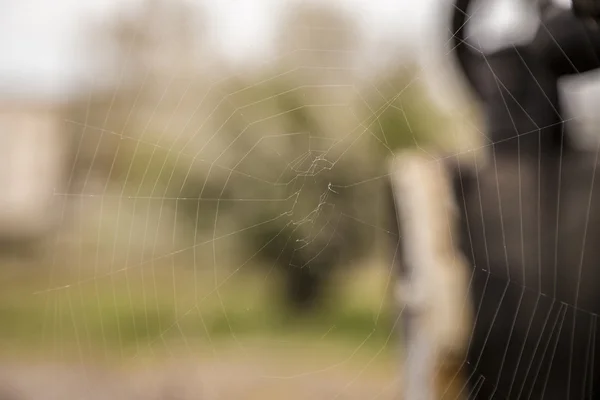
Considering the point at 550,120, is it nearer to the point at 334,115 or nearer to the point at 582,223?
the point at 582,223

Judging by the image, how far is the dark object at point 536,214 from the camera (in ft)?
1.82

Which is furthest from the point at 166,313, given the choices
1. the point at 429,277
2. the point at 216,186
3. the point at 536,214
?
the point at 536,214

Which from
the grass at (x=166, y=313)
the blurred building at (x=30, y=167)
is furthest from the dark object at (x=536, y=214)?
the blurred building at (x=30, y=167)

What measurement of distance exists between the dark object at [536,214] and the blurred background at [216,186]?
0.9 inches

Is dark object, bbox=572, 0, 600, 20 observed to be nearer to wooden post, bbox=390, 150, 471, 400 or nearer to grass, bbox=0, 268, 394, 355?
wooden post, bbox=390, 150, 471, 400

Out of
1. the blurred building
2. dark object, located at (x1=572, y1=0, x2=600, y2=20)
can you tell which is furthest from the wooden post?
the blurred building

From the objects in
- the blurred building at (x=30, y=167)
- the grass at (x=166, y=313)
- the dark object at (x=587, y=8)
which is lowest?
the grass at (x=166, y=313)

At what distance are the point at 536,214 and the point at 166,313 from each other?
0.42m

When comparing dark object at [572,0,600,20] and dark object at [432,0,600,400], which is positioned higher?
dark object at [572,0,600,20]

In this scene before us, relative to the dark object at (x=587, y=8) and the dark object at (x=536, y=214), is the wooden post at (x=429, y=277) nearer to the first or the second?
the dark object at (x=536, y=214)

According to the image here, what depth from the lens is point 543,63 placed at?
21.6 inches

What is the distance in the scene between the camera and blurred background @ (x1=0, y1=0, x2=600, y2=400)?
599mm

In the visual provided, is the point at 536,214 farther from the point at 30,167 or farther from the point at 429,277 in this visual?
the point at 30,167

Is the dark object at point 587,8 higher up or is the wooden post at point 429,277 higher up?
the dark object at point 587,8
